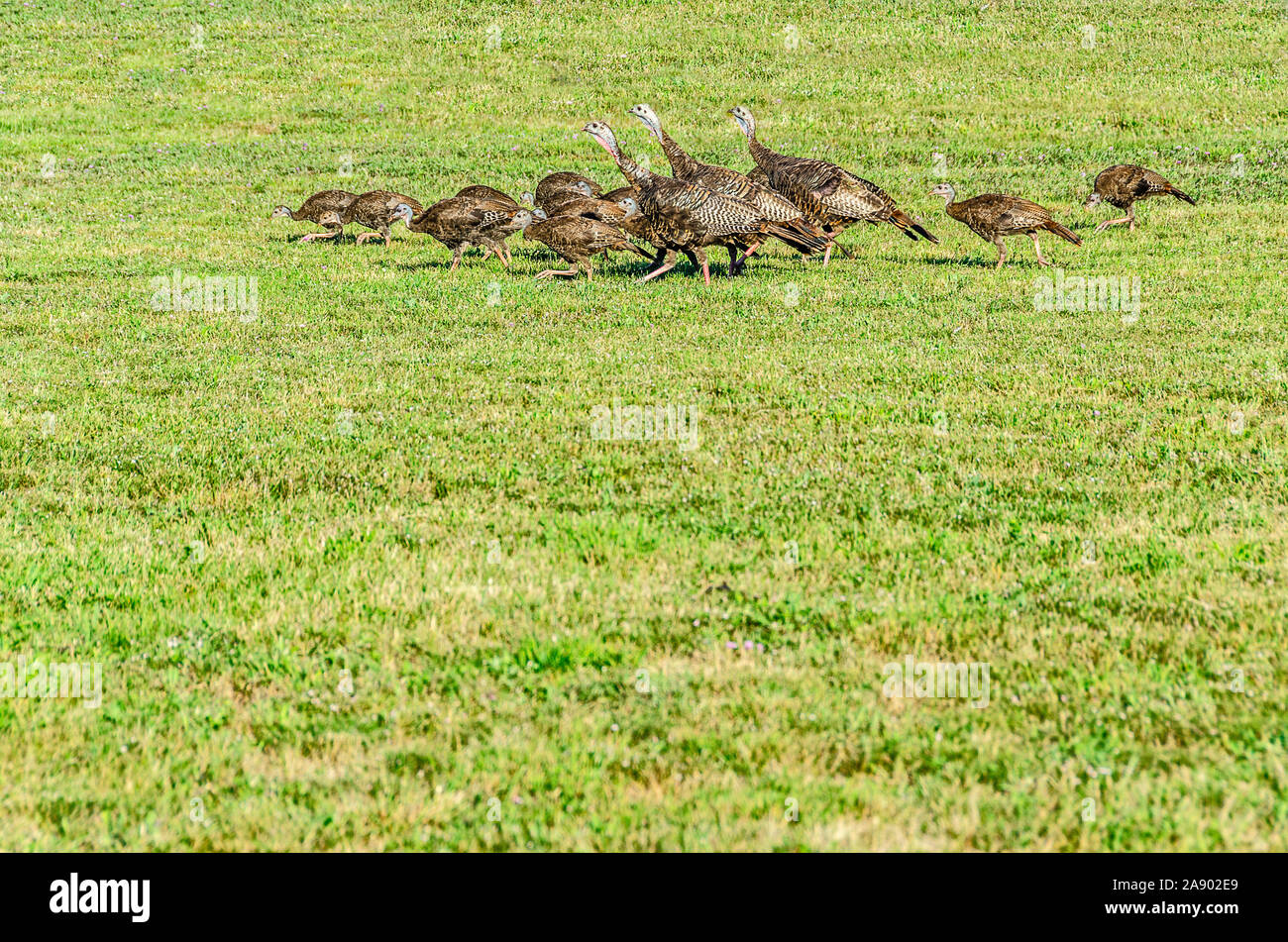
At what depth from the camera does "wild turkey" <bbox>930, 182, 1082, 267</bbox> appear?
17.4 metres

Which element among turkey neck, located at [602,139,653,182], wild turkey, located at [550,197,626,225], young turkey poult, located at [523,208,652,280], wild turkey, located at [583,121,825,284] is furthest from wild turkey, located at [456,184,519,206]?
wild turkey, located at [583,121,825,284]

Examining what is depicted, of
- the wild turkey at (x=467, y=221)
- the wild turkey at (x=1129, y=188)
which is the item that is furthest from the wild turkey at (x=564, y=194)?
the wild turkey at (x=1129, y=188)

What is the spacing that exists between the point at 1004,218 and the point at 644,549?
12597 mm

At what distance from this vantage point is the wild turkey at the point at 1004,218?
17422mm

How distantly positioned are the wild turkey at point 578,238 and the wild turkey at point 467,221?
891 millimetres

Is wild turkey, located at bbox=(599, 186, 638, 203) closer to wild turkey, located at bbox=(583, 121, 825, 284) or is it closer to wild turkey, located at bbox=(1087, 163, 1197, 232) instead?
wild turkey, located at bbox=(583, 121, 825, 284)

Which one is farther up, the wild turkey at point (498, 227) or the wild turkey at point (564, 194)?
the wild turkey at point (564, 194)

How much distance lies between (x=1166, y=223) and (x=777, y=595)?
755 inches

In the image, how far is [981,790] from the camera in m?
4.64

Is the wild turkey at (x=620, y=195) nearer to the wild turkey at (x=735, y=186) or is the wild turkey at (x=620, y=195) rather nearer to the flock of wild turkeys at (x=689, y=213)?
the flock of wild turkeys at (x=689, y=213)

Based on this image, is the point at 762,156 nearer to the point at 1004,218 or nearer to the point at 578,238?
the point at 1004,218

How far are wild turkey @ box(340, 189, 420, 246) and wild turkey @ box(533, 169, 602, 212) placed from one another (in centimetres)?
232
